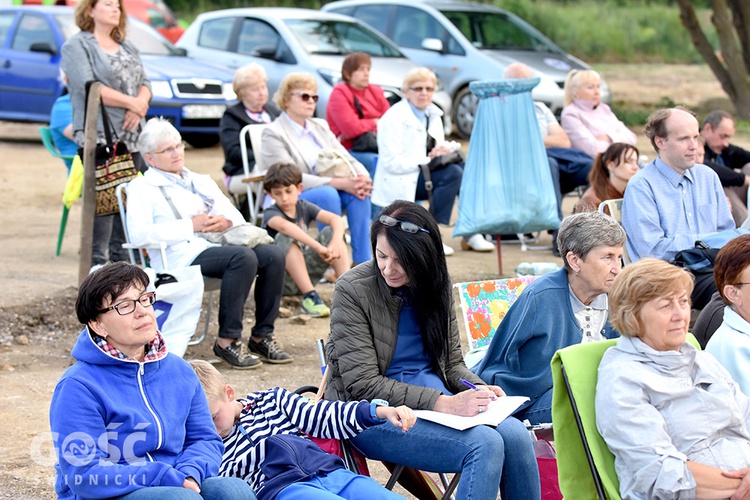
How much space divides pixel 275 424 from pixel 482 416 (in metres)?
0.71

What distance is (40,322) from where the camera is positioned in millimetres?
6738

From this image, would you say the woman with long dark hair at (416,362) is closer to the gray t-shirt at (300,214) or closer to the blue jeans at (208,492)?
the blue jeans at (208,492)

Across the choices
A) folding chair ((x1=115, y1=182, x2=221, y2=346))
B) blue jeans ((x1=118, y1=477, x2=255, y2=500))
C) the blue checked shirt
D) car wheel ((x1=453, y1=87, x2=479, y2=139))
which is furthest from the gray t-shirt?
car wheel ((x1=453, y1=87, x2=479, y2=139))

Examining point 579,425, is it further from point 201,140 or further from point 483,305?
point 201,140

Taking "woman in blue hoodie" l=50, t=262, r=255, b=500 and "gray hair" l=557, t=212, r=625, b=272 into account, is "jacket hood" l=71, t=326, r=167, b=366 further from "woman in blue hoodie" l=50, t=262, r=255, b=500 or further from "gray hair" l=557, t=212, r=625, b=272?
"gray hair" l=557, t=212, r=625, b=272

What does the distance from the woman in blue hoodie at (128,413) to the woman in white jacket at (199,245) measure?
2.50 m

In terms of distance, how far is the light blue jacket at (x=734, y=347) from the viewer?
11.9 feet

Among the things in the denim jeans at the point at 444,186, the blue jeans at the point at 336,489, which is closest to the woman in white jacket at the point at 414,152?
the denim jeans at the point at 444,186

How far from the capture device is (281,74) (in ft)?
41.7

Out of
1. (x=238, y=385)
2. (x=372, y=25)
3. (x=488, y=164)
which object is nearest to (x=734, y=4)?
(x=372, y=25)

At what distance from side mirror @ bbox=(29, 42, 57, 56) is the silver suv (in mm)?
4324

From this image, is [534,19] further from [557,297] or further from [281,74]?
[557,297]

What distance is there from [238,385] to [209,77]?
7.37 metres

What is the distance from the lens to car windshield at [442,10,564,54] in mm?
14656
